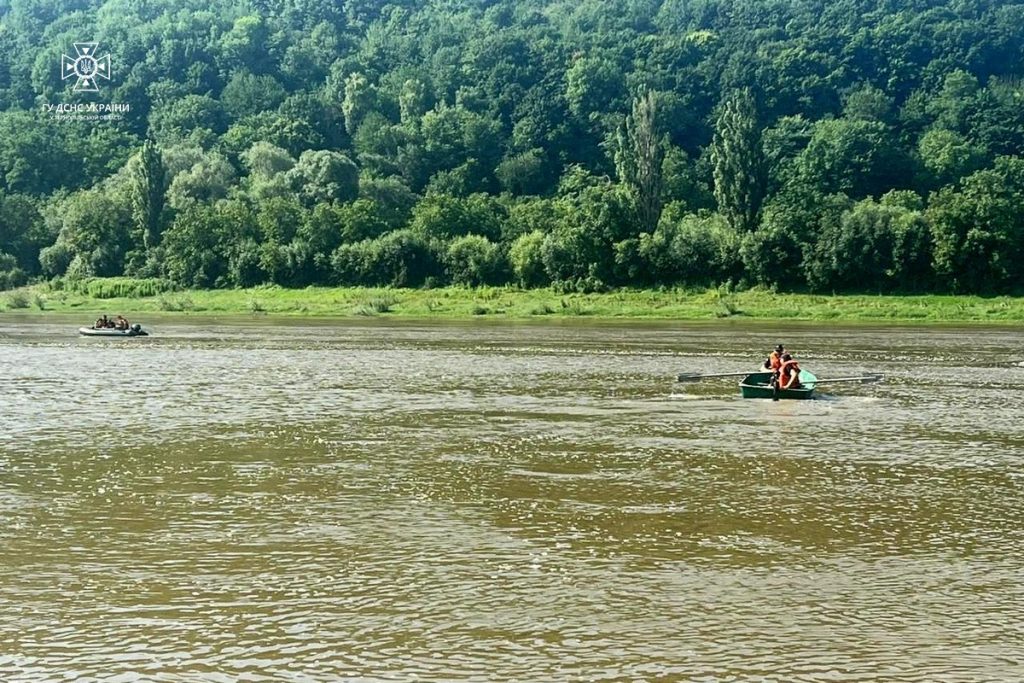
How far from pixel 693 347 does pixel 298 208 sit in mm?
67574

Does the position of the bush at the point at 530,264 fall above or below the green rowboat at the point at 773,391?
above

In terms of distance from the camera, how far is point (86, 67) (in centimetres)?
19350

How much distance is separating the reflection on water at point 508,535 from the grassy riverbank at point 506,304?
4330 centimetres

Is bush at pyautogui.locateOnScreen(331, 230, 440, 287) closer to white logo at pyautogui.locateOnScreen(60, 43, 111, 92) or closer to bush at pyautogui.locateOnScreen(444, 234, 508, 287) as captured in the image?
bush at pyautogui.locateOnScreen(444, 234, 508, 287)

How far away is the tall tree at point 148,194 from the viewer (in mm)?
117188

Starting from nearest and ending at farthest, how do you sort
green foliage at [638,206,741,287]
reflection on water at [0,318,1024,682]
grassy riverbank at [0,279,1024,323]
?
reflection on water at [0,318,1024,682]
grassy riverbank at [0,279,1024,323]
green foliage at [638,206,741,287]

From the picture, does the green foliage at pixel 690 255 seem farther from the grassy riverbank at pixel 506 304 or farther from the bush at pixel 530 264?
the bush at pixel 530 264

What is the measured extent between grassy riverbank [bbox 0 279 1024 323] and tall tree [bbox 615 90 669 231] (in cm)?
1095

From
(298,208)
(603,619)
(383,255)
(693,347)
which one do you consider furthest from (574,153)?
(603,619)

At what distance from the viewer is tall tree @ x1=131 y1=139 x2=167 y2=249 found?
117188 mm

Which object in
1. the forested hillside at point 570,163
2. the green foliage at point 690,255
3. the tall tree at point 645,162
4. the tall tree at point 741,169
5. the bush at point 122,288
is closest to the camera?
the green foliage at point 690,255

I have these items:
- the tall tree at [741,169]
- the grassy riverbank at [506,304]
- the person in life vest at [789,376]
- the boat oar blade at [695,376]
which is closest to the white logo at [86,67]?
the grassy riverbank at [506,304]

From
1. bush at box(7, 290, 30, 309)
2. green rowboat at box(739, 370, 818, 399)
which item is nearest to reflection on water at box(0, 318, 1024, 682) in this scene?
green rowboat at box(739, 370, 818, 399)

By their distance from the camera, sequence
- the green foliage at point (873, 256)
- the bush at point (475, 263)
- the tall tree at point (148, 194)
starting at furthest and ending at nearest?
the tall tree at point (148, 194) < the bush at point (475, 263) < the green foliage at point (873, 256)
